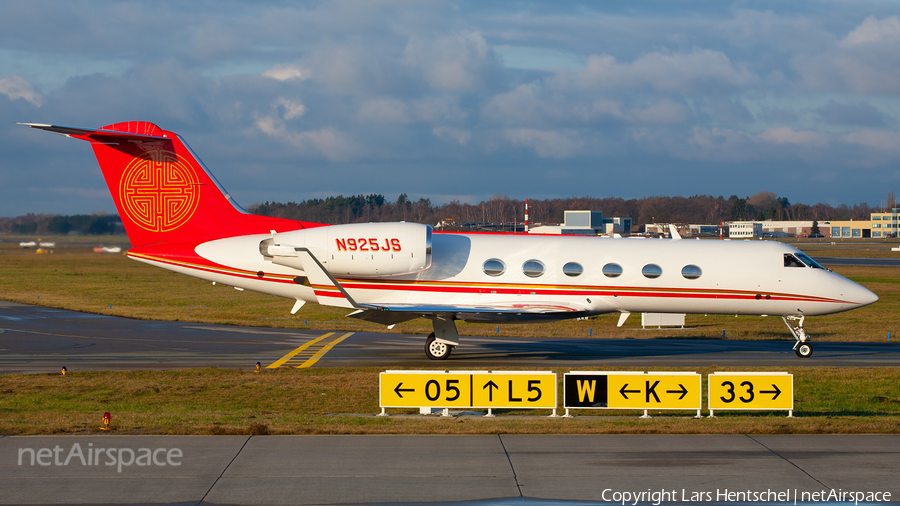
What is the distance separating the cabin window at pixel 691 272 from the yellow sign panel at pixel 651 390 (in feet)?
31.7

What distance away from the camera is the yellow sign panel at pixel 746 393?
13523mm

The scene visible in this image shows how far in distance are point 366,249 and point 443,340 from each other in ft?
11.5

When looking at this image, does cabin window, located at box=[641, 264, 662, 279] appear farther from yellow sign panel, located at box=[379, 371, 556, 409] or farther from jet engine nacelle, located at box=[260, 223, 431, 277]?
yellow sign panel, located at box=[379, 371, 556, 409]

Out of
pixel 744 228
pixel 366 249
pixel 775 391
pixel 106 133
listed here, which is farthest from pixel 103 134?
pixel 744 228

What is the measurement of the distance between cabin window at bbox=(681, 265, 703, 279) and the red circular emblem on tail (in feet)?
49.2

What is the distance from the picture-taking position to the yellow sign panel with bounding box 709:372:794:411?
44.4 ft

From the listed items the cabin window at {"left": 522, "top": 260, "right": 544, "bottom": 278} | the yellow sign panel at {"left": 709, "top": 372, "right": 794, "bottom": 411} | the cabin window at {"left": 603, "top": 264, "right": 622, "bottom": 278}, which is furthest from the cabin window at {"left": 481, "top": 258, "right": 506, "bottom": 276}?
the yellow sign panel at {"left": 709, "top": 372, "right": 794, "bottom": 411}

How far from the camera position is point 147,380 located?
17.9 metres

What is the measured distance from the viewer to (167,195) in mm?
23250

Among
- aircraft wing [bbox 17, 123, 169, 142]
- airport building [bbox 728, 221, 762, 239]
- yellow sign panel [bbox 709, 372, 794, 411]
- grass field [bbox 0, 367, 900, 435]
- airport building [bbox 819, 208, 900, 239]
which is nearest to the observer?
grass field [bbox 0, 367, 900, 435]

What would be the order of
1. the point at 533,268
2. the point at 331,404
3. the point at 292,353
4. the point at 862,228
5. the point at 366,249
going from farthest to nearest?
the point at 862,228, the point at 292,353, the point at 533,268, the point at 366,249, the point at 331,404

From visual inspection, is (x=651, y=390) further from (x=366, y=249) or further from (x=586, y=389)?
(x=366, y=249)

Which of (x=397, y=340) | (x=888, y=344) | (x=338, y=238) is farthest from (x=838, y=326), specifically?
(x=338, y=238)

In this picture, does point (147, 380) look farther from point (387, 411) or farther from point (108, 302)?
point (108, 302)
